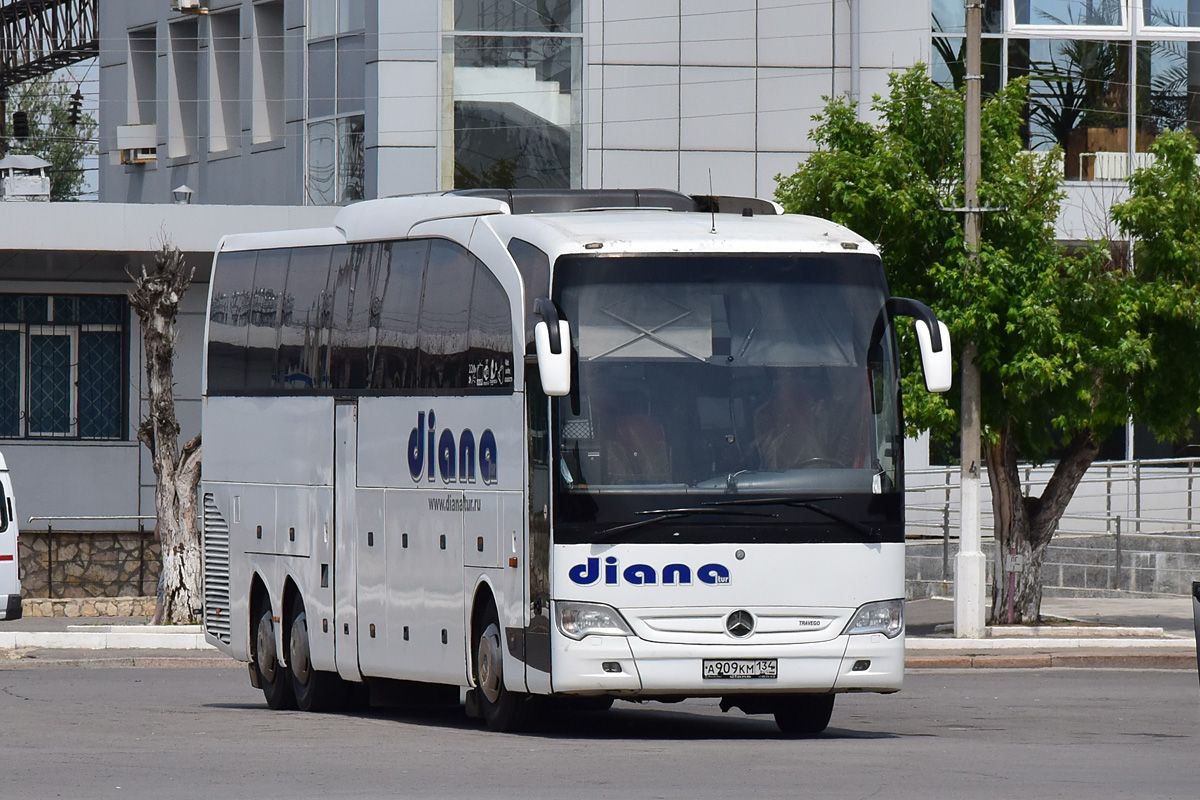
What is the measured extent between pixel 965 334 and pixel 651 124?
1157 centimetres

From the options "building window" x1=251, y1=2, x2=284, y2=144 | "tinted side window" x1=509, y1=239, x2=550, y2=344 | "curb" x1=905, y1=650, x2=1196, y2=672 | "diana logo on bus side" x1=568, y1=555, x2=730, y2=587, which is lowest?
"curb" x1=905, y1=650, x2=1196, y2=672

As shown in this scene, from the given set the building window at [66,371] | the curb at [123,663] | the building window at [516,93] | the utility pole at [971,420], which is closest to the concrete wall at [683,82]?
the building window at [516,93]

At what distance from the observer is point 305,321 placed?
17.6 m

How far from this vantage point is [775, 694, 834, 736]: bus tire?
1488 centimetres

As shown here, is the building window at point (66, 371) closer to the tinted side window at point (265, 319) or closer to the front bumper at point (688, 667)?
the tinted side window at point (265, 319)

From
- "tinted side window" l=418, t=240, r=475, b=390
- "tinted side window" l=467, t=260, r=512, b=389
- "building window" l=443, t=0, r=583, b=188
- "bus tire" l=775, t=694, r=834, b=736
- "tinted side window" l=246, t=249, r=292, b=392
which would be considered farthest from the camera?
"building window" l=443, t=0, r=583, b=188

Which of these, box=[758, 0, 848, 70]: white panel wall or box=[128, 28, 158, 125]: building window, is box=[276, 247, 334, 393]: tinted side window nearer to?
box=[758, 0, 848, 70]: white panel wall

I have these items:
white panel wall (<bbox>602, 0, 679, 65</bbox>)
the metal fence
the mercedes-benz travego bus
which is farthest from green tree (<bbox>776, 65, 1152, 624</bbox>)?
white panel wall (<bbox>602, 0, 679, 65</bbox>)

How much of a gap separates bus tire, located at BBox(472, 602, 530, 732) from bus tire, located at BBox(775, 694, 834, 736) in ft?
5.87

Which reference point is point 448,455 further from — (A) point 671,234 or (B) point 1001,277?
(B) point 1001,277

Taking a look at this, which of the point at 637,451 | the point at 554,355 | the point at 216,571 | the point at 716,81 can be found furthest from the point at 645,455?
the point at 716,81

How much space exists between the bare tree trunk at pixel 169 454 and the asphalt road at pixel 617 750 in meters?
7.28

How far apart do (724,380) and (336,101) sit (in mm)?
22678

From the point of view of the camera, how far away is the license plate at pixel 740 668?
13.8 m
